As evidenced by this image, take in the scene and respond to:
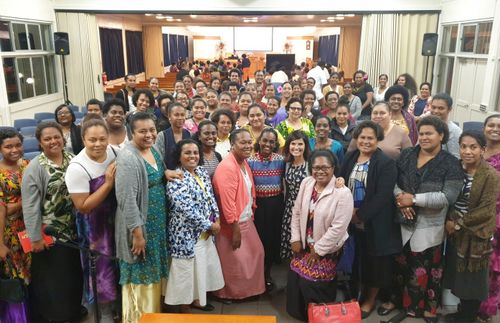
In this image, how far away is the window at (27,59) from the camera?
24.5ft

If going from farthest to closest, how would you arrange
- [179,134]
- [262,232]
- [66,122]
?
[66,122], [179,134], [262,232]

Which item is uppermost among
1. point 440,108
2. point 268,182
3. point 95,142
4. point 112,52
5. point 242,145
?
point 112,52

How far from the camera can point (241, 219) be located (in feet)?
10.2

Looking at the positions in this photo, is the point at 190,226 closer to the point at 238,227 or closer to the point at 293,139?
the point at 238,227

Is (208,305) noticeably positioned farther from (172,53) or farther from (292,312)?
(172,53)

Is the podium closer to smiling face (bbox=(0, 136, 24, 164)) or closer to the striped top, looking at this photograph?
the striped top

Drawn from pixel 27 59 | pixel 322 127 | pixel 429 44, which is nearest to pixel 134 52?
pixel 27 59

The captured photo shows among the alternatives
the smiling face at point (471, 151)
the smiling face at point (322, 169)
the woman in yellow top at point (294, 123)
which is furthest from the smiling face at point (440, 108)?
the smiling face at point (322, 169)

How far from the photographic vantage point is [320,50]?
20609mm

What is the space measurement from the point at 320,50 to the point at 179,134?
18.3m

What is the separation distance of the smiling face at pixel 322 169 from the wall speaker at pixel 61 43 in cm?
802

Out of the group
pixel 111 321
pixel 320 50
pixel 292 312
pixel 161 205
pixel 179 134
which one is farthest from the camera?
pixel 320 50

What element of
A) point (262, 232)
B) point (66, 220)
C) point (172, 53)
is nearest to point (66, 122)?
point (66, 220)

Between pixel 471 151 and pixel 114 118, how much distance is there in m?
2.80
